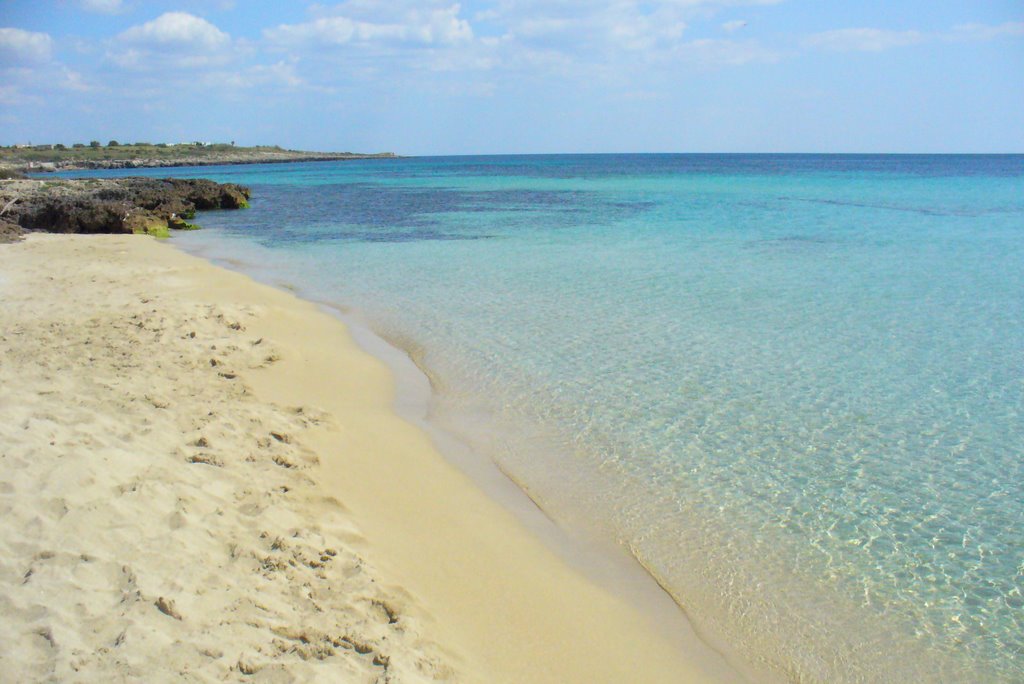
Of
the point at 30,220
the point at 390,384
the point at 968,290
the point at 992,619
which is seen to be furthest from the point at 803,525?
the point at 30,220

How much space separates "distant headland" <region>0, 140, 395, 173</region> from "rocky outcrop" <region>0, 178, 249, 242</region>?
50.0 metres

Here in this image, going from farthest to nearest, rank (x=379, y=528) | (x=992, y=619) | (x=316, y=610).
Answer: (x=379, y=528) → (x=992, y=619) → (x=316, y=610)

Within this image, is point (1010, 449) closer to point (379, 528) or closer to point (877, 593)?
point (877, 593)

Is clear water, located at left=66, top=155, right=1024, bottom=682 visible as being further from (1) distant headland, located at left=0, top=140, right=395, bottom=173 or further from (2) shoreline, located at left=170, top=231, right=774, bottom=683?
(1) distant headland, located at left=0, top=140, right=395, bottom=173

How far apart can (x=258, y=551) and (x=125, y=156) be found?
113 m

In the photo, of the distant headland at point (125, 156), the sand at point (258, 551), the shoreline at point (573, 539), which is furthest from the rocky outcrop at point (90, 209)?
the distant headland at point (125, 156)

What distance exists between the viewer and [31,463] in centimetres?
517

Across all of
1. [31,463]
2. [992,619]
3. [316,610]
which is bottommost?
[992,619]

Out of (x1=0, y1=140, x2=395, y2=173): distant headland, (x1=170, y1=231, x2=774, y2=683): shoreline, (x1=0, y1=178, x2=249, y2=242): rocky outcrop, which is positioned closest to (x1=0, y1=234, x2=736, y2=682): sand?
(x1=170, y1=231, x2=774, y2=683): shoreline

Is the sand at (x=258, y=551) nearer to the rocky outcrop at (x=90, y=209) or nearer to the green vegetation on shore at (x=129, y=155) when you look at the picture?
the rocky outcrop at (x=90, y=209)

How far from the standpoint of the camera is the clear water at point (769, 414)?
5086 millimetres

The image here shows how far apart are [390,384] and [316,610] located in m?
5.33

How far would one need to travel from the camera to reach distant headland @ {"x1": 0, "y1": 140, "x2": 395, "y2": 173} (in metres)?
87.9

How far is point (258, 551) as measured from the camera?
484 cm
